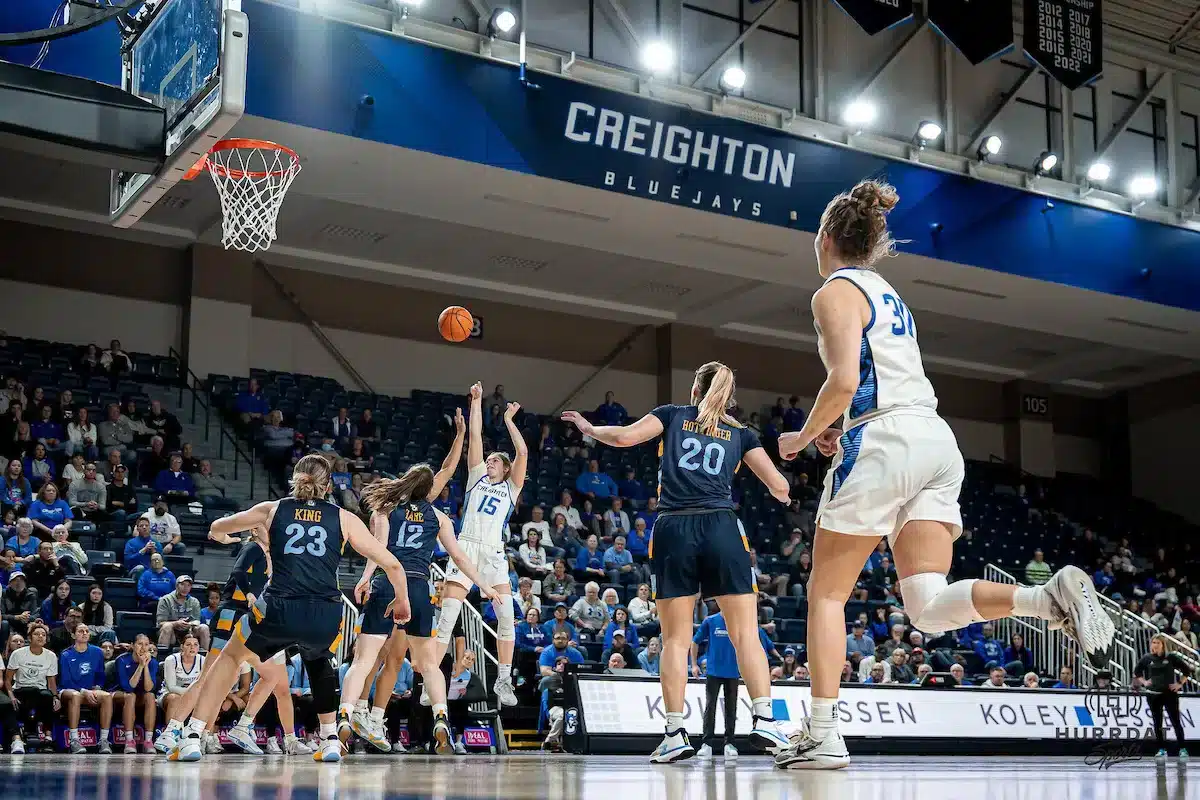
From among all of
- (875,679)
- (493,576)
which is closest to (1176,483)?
(875,679)

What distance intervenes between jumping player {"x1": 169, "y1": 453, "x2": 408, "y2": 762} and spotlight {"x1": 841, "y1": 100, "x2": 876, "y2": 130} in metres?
16.0

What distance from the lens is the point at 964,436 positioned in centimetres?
3120

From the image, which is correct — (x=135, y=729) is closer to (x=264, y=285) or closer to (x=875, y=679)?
(x=875, y=679)

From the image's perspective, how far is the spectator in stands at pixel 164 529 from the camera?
1559 cm

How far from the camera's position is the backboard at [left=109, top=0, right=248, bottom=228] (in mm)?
9234

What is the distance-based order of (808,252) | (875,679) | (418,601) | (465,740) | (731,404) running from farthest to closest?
1. (808,252)
2. (875,679)
3. (465,740)
4. (418,601)
5. (731,404)

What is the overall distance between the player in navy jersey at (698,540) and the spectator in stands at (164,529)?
32.8 feet

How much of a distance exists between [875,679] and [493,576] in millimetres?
6659

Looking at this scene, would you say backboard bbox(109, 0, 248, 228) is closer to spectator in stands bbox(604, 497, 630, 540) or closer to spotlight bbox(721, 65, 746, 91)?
spectator in stands bbox(604, 497, 630, 540)

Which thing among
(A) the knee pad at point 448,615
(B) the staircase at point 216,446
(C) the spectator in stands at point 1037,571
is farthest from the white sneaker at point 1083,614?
(C) the spectator in stands at point 1037,571

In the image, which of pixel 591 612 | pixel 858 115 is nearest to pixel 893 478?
pixel 591 612

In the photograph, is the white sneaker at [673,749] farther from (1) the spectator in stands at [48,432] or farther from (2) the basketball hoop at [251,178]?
(1) the spectator in stands at [48,432]

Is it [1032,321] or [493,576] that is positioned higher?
[1032,321]

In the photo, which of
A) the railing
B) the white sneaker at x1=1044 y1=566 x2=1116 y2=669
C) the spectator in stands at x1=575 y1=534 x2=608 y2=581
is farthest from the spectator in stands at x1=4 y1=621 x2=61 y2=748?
the white sneaker at x1=1044 y1=566 x2=1116 y2=669
